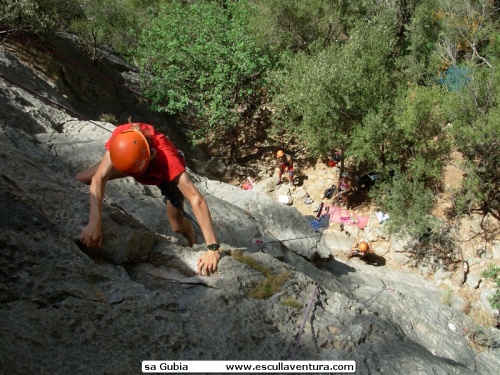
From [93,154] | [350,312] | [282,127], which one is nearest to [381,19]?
[282,127]

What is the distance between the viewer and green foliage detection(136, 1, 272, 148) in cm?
1545

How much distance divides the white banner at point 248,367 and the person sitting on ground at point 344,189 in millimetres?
12056

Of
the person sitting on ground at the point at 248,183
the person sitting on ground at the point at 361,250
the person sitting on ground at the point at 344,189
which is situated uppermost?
the person sitting on ground at the point at 344,189

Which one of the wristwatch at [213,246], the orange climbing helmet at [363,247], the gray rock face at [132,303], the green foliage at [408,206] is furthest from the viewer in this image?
the green foliage at [408,206]

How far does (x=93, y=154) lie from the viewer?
6984 millimetres

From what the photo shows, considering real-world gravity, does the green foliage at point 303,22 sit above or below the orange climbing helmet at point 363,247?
above

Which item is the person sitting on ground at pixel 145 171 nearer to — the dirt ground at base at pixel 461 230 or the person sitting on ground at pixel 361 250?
the dirt ground at base at pixel 461 230

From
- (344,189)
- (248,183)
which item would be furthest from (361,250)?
(248,183)

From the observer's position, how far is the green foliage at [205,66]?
1545cm

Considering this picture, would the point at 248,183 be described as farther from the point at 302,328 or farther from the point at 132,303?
the point at 132,303

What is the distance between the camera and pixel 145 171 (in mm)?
4082

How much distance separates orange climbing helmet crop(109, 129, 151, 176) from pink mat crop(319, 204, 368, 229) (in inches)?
460

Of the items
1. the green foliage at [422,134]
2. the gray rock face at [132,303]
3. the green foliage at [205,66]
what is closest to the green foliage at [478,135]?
the green foliage at [422,134]

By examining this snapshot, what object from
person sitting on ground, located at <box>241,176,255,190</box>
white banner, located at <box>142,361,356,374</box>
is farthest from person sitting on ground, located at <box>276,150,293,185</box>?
white banner, located at <box>142,361,356,374</box>
